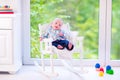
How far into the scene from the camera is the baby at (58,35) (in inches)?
129

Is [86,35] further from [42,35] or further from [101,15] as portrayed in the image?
[42,35]

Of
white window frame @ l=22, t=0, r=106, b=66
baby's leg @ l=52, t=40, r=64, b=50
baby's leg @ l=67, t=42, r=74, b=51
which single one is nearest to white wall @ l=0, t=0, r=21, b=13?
white window frame @ l=22, t=0, r=106, b=66

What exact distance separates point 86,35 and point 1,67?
1.30 metres

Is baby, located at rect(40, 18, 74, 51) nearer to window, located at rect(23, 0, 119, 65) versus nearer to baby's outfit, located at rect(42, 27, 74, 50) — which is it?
baby's outfit, located at rect(42, 27, 74, 50)

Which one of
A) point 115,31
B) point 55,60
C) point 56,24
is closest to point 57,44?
point 56,24

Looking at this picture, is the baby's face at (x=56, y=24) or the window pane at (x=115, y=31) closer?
the baby's face at (x=56, y=24)

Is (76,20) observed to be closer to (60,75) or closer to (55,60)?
(55,60)

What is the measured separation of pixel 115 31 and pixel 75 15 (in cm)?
62

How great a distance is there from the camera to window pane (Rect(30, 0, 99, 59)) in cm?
389

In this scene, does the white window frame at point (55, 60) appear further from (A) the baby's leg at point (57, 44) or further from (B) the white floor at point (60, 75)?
(A) the baby's leg at point (57, 44)

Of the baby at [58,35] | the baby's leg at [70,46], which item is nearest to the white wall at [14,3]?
the baby at [58,35]

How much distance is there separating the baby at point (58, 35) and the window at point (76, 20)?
19.7 inches

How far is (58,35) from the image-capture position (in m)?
3.41

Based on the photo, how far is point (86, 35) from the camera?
12.9ft
